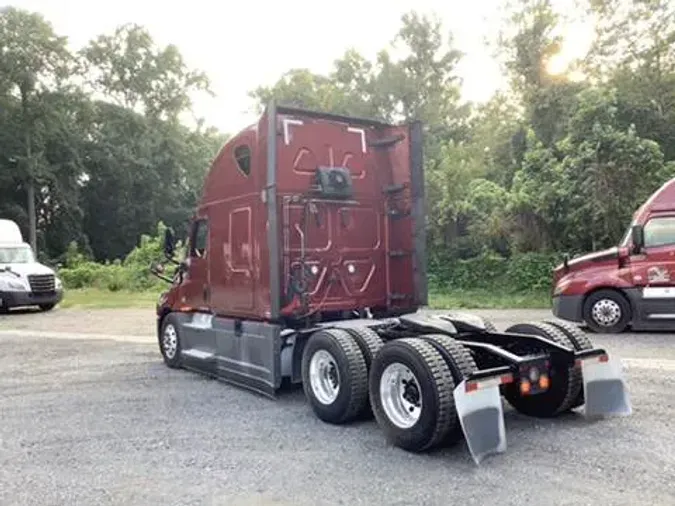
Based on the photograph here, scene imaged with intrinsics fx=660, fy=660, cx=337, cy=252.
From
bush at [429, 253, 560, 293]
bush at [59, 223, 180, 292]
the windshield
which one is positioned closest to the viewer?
bush at [429, 253, 560, 293]

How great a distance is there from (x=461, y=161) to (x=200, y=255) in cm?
1791

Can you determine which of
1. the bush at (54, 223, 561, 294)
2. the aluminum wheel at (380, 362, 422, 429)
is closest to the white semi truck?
the bush at (54, 223, 561, 294)

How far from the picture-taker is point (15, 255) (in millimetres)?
19500

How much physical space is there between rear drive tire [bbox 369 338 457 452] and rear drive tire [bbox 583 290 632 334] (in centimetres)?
730

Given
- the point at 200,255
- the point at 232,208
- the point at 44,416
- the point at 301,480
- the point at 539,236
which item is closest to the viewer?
the point at 301,480

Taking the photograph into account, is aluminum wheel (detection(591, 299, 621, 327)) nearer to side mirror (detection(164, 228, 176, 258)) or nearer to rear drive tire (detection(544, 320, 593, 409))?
rear drive tire (detection(544, 320, 593, 409))

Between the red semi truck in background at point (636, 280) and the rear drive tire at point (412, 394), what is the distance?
732cm

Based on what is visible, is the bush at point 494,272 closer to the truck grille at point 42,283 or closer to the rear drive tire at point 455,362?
the truck grille at point 42,283

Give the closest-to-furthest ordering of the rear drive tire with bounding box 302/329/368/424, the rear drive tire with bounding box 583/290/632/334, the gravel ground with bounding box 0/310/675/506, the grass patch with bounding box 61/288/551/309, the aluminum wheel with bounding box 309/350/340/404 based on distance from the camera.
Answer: the gravel ground with bounding box 0/310/675/506 → the rear drive tire with bounding box 302/329/368/424 → the aluminum wheel with bounding box 309/350/340/404 → the rear drive tire with bounding box 583/290/632/334 → the grass patch with bounding box 61/288/551/309

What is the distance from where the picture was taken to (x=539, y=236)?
2006 centimetres

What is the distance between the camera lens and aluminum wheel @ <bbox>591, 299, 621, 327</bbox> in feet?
37.0

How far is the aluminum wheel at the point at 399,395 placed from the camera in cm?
515

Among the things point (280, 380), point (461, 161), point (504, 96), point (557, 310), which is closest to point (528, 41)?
point (504, 96)

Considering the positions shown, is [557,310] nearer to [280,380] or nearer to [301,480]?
[280,380]
